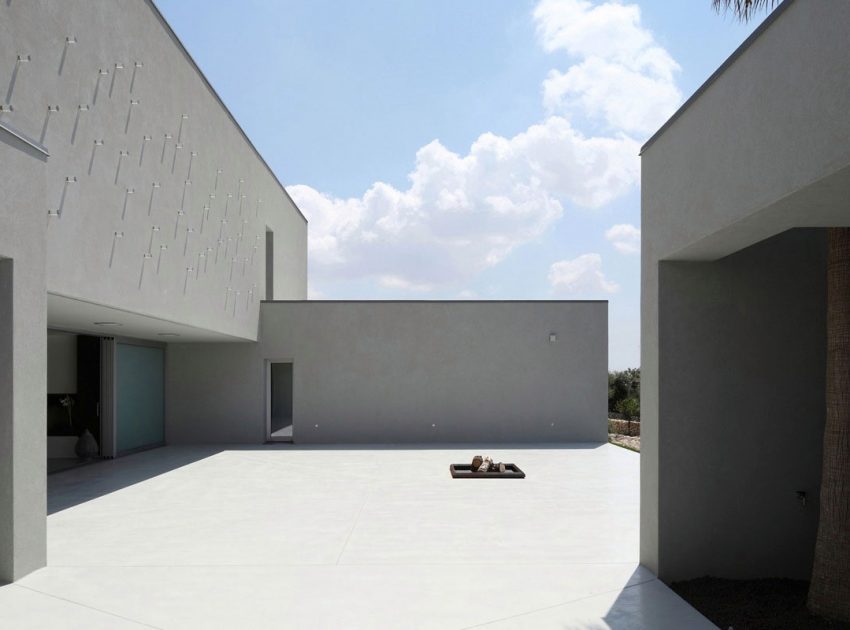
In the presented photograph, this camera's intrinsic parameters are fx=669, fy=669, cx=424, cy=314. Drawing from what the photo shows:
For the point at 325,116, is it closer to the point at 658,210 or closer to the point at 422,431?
the point at 422,431

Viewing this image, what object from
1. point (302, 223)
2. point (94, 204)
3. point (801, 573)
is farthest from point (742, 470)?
point (302, 223)

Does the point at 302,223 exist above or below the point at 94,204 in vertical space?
above

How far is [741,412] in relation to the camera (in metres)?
5.55

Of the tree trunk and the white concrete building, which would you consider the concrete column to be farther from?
the tree trunk

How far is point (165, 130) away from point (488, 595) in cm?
820

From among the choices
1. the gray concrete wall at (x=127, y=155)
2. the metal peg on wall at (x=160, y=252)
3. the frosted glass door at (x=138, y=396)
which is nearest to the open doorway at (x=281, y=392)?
the frosted glass door at (x=138, y=396)

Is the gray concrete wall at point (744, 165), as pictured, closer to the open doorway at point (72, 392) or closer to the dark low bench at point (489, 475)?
the dark low bench at point (489, 475)

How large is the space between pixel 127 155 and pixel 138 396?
25.7 feet

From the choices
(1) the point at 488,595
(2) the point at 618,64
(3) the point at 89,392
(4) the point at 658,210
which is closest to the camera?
(1) the point at 488,595

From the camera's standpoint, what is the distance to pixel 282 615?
4797 millimetres

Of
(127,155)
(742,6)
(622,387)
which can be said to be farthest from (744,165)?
(622,387)

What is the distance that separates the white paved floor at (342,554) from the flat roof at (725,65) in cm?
374

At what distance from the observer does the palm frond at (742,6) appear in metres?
5.69

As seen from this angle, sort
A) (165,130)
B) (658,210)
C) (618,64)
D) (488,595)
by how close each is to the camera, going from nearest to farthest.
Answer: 1. (488,595)
2. (658,210)
3. (165,130)
4. (618,64)
